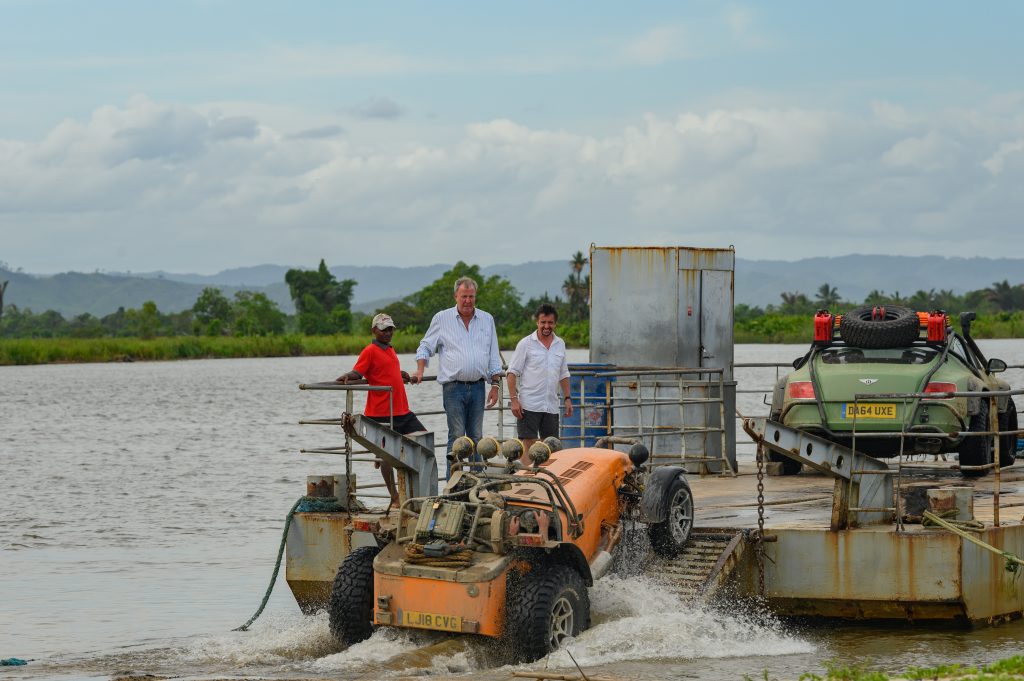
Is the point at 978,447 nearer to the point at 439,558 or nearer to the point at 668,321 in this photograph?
the point at 668,321

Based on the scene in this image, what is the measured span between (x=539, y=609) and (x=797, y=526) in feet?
10.5

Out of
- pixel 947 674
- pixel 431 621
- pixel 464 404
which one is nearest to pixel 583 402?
pixel 464 404

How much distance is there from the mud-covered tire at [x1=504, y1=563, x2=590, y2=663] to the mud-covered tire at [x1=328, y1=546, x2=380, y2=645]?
1259 mm

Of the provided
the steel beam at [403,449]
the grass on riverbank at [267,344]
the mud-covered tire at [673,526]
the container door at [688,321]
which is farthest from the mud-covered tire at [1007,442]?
the grass on riverbank at [267,344]

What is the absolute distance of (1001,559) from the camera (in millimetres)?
11867

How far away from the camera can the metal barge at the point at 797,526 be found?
449 inches

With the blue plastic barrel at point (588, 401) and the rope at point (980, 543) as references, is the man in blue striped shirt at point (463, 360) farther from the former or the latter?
the rope at point (980, 543)

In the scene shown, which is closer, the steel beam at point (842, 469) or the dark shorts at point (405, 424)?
the steel beam at point (842, 469)

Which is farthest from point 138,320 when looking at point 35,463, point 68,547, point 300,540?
point 300,540

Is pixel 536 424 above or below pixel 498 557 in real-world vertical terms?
above

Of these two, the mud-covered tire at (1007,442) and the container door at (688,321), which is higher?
the container door at (688,321)

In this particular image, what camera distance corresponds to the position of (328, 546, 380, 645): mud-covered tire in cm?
1059

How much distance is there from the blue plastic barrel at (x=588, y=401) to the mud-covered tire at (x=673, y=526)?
161 inches

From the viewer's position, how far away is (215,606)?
15.3 m
